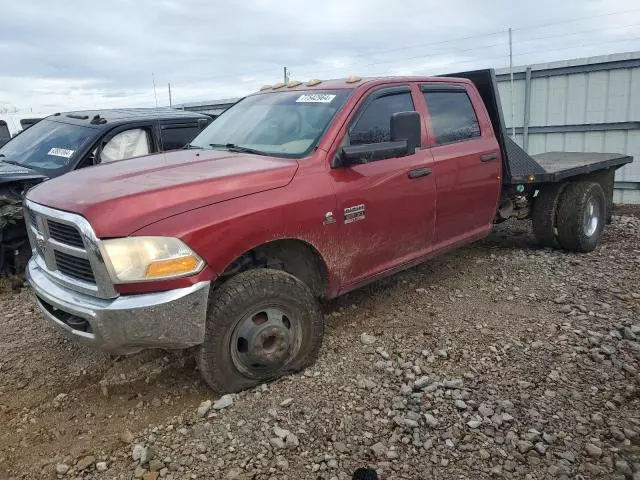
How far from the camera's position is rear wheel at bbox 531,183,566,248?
590 cm

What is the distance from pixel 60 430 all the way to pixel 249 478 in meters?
1.25

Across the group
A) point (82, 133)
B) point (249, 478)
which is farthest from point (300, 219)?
point (82, 133)

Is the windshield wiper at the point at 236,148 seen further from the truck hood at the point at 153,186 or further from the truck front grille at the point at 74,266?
the truck front grille at the point at 74,266

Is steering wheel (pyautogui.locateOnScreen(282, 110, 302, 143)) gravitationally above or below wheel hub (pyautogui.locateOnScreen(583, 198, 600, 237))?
above

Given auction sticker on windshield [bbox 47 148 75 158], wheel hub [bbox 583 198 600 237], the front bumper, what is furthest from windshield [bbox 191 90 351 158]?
wheel hub [bbox 583 198 600 237]

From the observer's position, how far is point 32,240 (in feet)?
11.8

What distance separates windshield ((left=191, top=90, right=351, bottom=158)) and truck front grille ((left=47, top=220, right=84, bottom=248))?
140 cm

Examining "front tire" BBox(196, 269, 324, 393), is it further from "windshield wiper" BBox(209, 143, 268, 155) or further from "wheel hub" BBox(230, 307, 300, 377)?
"windshield wiper" BBox(209, 143, 268, 155)

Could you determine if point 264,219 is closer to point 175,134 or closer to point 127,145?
point 127,145

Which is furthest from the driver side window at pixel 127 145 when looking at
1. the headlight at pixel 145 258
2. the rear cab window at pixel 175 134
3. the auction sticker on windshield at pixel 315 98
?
the headlight at pixel 145 258

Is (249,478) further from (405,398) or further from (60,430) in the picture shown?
(60,430)

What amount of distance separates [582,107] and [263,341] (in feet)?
28.1

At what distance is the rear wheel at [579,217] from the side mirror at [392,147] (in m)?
2.94

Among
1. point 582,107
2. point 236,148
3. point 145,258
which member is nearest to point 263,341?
point 145,258
